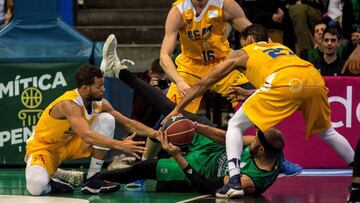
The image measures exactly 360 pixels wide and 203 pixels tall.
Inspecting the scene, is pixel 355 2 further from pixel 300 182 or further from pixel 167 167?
pixel 167 167

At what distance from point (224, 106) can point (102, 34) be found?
137 inches

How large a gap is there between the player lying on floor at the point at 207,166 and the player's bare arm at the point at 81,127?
55 cm

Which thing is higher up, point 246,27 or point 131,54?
point 246,27

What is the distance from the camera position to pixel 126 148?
33.6ft

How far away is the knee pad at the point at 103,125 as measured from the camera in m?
11.3

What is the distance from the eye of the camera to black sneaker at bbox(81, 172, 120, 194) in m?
11.0

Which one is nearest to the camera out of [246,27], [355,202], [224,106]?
[355,202]

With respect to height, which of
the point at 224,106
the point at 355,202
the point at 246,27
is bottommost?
the point at 224,106

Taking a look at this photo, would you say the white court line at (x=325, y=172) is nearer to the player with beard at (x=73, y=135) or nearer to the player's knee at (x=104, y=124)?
the player with beard at (x=73, y=135)

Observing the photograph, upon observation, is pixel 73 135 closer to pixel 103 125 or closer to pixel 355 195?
pixel 103 125

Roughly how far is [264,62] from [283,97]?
0.45m

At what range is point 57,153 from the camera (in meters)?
11.3

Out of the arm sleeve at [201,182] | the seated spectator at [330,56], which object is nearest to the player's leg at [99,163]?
the arm sleeve at [201,182]

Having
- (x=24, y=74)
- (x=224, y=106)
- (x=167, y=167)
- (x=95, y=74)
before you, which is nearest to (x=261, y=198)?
(x=167, y=167)
